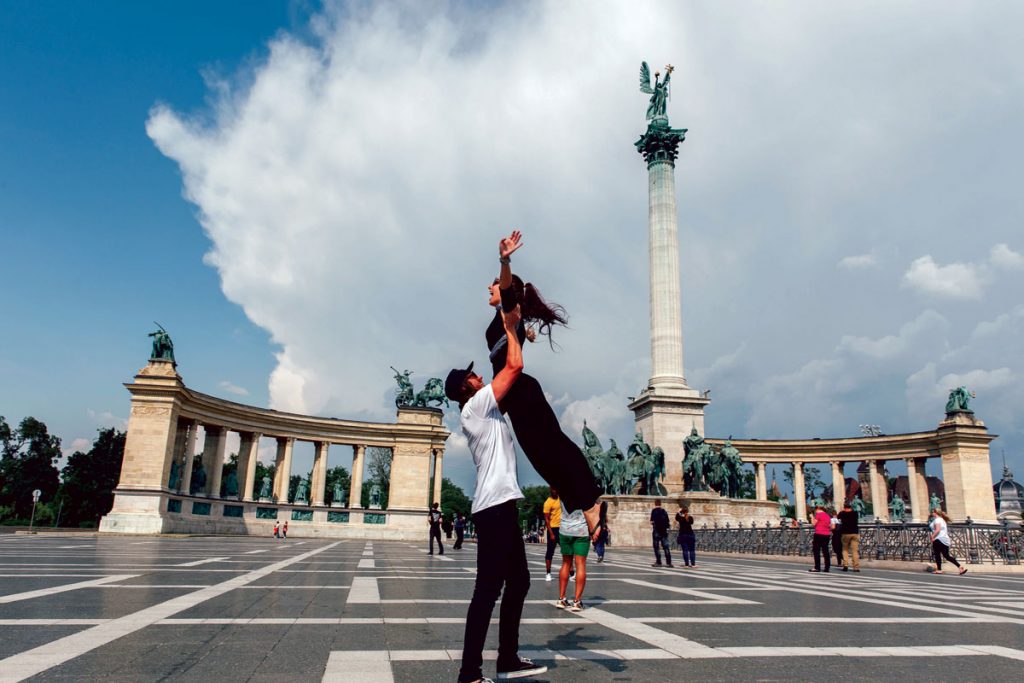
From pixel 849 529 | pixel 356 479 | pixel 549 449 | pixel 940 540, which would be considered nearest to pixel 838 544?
pixel 849 529

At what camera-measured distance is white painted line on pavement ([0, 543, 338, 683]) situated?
4535mm

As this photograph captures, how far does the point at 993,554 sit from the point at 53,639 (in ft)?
86.6

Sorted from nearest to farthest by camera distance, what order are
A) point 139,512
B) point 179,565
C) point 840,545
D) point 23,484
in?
point 179,565 < point 840,545 < point 139,512 < point 23,484

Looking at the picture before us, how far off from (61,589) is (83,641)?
492cm

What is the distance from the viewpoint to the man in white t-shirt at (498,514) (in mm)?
4227

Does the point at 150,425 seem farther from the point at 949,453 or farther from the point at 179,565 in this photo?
the point at 949,453

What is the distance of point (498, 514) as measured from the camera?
4285mm

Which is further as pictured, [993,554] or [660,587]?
[993,554]

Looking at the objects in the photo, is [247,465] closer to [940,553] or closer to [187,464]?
[187,464]

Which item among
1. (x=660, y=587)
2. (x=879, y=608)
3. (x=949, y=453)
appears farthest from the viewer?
(x=949, y=453)

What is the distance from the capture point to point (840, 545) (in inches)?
830

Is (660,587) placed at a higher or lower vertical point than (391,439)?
lower

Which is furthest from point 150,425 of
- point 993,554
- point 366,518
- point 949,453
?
point 949,453

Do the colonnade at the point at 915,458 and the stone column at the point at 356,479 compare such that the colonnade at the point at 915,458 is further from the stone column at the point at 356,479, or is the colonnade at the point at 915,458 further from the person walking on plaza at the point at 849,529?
the person walking on plaza at the point at 849,529
